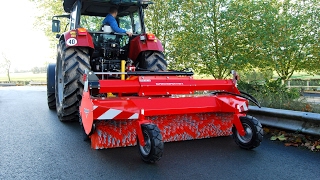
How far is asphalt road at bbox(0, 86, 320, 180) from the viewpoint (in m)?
3.22

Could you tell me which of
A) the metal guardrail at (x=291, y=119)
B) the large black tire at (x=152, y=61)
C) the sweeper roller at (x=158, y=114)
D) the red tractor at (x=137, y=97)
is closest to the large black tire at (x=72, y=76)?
the red tractor at (x=137, y=97)

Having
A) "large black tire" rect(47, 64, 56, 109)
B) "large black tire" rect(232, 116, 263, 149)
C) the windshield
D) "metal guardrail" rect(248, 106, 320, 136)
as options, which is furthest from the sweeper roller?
"large black tire" rect(47, 64, 56, 109)

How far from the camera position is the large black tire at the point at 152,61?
20.6ft

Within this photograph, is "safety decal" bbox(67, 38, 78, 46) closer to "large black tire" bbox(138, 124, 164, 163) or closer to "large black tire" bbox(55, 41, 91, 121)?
"large black tire" bbox(55, 41, 91, 121)

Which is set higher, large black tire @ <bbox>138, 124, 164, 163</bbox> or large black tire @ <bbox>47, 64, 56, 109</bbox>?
large black tire @ <bbox>47, 64, 56, 109</bbox>

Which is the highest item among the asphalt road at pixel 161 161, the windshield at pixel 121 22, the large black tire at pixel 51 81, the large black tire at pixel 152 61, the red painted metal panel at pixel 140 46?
the windshield at pixel 121 22

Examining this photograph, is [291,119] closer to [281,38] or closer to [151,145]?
[151,145]

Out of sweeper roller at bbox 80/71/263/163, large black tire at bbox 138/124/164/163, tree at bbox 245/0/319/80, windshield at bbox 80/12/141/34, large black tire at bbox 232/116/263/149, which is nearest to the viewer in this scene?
large black tire at bbox 138/124/164/163

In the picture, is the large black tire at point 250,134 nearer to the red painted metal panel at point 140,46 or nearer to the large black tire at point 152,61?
the large black tire at point 152,61

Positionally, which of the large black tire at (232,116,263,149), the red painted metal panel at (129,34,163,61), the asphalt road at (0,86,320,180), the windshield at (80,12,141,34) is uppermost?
the windshield at (80,12,141,34)

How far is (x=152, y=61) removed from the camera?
20.8 feet

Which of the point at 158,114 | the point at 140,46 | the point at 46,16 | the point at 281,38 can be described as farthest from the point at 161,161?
the point at 46,16

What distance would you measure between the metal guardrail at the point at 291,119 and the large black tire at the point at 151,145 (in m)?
2.05

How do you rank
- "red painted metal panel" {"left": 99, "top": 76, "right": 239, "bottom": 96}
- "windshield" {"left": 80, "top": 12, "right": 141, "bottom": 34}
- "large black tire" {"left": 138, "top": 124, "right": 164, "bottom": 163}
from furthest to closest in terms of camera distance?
"windshield" {"left": 80, "top": 12, "right": 141, "bottom": 34} → "red painted metal panel" {"left": 99, "top": 76, "right": 239, "bottom": 96} → "large black tire" {"left": 138, "top": 124, "right": 164, "bottom": 163}
